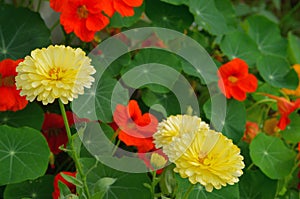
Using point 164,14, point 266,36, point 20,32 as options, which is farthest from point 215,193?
point 266,36

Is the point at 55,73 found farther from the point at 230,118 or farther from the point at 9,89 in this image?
the point at 230,118

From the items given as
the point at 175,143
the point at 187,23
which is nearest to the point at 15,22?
the point at 187,23

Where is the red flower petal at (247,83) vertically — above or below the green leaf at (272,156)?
above

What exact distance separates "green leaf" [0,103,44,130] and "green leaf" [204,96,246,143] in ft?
1.67

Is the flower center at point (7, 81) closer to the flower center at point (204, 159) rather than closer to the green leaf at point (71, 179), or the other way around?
the green leaf at point (71, 179)

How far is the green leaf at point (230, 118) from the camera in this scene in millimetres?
1627

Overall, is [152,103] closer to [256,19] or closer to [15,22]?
[15,22]

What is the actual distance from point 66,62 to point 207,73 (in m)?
0.79

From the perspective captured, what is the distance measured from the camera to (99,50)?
1714 mm

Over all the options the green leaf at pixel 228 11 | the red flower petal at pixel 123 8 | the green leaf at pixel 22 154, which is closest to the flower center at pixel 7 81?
the green leaf at pixel 22 154

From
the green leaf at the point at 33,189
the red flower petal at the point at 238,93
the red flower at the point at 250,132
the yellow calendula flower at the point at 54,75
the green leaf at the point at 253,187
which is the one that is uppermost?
the yellow calendula flower at the point at 54,75

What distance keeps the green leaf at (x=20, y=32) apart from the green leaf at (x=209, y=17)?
0.51 meters

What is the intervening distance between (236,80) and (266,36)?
49 centimetres

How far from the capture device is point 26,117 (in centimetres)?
154
